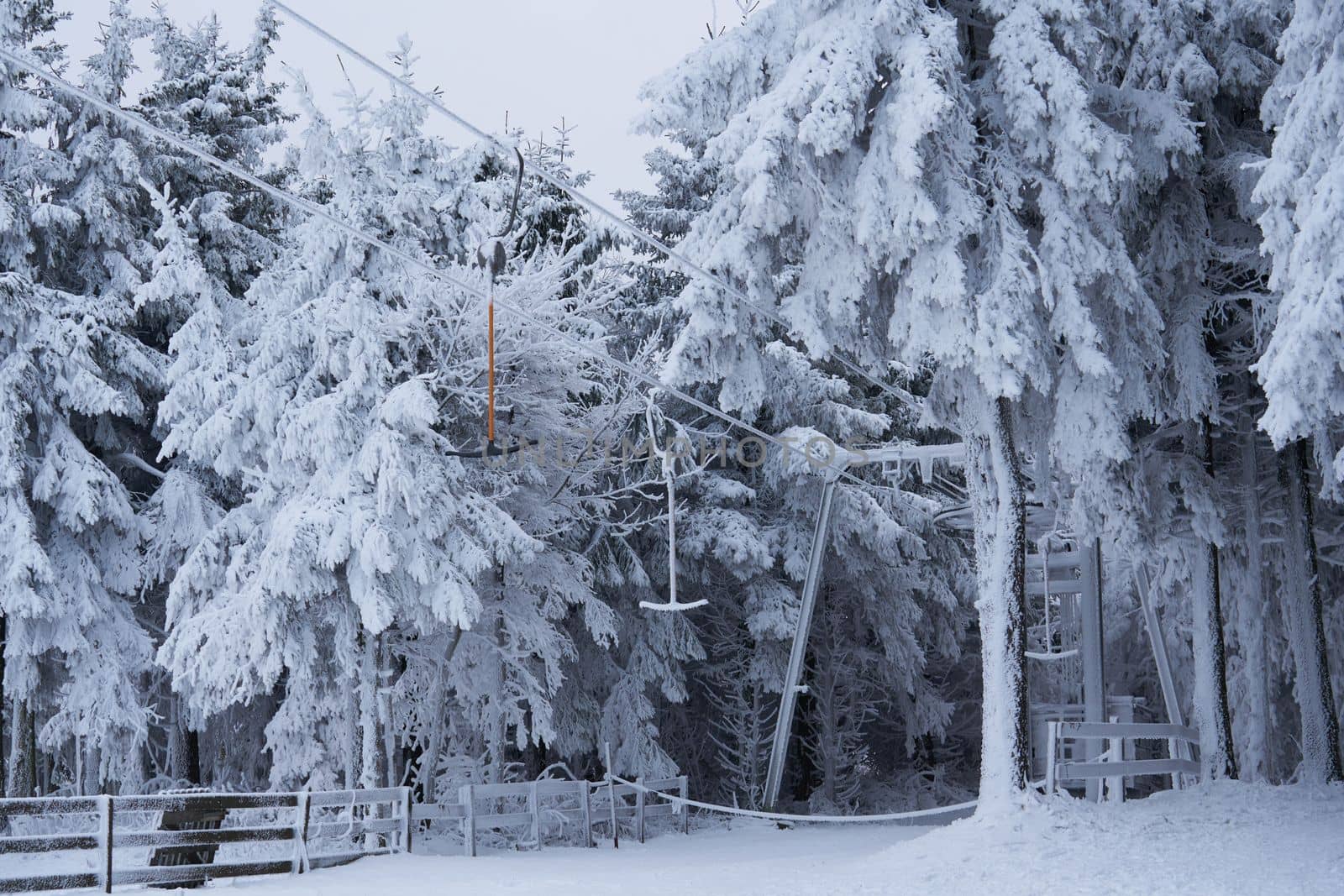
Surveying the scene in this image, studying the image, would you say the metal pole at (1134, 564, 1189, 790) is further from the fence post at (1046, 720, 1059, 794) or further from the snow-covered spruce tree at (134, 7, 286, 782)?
the snow-covered spruce tree at (134, 7, 286, 782)

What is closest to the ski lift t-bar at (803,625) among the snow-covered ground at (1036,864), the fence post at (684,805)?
the fence post at (684,805)

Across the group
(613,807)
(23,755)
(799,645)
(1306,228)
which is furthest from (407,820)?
(1306,228)

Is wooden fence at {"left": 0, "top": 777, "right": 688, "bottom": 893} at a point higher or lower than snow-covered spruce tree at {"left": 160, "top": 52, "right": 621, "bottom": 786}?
lower

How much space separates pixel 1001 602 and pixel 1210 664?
4006 mm

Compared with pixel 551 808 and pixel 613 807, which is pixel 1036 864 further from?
pixel 551 808

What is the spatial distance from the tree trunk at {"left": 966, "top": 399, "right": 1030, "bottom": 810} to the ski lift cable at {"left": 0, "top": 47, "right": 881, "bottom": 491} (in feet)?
8.90

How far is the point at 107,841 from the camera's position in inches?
384

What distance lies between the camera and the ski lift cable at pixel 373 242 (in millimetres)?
8352

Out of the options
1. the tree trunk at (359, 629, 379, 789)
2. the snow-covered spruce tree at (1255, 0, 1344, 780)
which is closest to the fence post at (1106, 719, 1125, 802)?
the snow-covered spruce tree at (1255, 0, 1344, 780)

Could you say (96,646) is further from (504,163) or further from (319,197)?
(504,163)

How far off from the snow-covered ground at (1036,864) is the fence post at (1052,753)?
24cm

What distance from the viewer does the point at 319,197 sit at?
748 inches

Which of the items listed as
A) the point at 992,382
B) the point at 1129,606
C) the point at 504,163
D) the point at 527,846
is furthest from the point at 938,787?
the point at 992,382

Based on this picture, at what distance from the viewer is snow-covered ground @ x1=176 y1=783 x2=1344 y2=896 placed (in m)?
9.50
